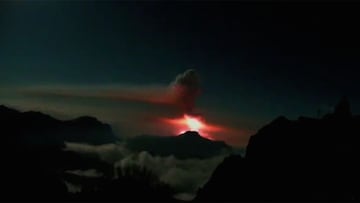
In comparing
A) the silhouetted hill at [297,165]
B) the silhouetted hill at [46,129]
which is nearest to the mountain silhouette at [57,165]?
the silhouetted hill at [46,129]

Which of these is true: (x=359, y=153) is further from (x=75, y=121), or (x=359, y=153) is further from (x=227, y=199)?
(x=75, y=121)

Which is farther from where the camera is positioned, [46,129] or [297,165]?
[297,165]

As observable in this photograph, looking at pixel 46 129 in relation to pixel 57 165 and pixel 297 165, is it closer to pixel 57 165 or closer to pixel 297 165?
pixel 57 165

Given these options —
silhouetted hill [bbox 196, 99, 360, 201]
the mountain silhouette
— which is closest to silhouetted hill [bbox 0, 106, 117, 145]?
the mountain silhouette

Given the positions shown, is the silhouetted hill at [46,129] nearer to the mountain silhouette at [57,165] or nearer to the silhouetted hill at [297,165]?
the mountain silhouette at [57,165]

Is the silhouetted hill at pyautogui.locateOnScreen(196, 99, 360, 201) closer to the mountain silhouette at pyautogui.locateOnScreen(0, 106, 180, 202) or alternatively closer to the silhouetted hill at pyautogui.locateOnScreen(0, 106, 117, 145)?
the mountain silhouette at pyautogui.locateOnScreen(0, 106, 180, 202)

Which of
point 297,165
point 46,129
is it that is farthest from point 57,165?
point 297,165
